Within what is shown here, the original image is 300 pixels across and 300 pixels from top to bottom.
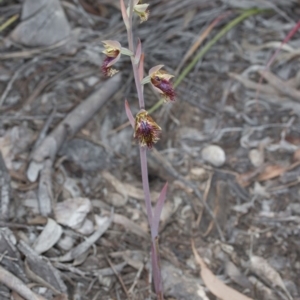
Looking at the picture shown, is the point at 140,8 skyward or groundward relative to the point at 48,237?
skyward

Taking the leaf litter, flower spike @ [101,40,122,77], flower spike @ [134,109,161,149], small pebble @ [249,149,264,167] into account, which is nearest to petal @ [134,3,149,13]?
flower spike @ [101,40,122,77]

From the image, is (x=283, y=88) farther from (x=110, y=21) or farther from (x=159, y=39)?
(x=110, y=21)

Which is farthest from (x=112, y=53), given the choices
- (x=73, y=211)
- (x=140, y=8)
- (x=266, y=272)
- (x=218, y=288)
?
(x=266, y=272)

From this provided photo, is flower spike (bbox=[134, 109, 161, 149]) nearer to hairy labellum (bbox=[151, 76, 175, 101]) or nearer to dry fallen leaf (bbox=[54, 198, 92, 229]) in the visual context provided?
hairy labellum (bbox=[151, 76, 175, 101])

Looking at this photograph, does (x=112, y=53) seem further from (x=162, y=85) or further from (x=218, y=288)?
(x=218, y=288)

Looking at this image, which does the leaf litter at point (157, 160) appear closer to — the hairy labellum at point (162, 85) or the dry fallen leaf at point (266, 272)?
the dry fallen leaf at point (266, 272)
